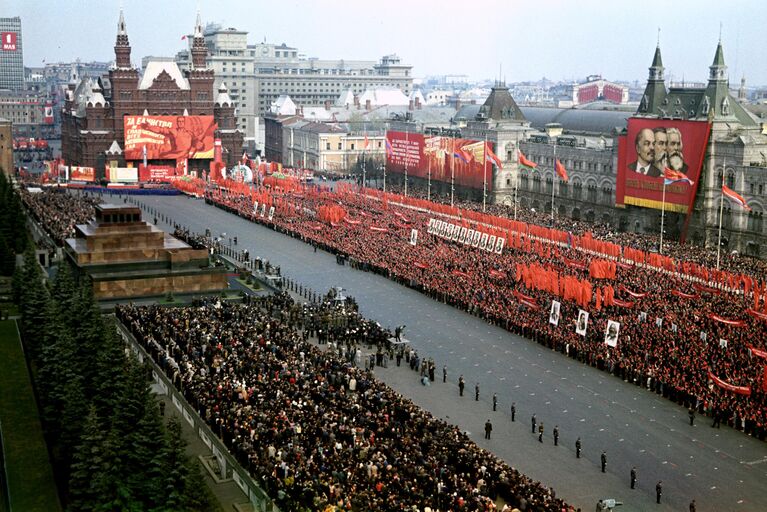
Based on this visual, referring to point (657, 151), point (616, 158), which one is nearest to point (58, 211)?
point (616, 158)

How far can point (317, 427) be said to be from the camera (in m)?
30.5

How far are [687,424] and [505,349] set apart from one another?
1192 centimetres

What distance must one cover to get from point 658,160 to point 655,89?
1465 centimetres

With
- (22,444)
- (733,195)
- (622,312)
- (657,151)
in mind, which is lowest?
(22,444)

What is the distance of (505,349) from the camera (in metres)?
45.5

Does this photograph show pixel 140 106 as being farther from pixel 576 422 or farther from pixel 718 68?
pixel 576 422

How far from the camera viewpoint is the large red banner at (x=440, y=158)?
9888 cm

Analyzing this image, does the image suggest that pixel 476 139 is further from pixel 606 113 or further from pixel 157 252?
pixel 157 252

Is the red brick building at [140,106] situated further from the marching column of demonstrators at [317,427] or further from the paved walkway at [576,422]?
the marching column of demonstrators at [317,427]

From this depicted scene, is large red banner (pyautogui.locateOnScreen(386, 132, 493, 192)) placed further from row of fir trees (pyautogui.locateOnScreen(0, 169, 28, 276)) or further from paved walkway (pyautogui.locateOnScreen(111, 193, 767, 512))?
paved walkway (pyautogui.locateOnScreen(111, 193, 767, 512))

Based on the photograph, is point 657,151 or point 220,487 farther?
point 657,151

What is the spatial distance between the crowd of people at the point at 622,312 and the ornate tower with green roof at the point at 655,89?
28.3 meters

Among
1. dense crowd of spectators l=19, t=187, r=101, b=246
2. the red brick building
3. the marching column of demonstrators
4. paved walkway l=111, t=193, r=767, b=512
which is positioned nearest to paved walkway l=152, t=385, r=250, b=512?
the marching column of demonstrators

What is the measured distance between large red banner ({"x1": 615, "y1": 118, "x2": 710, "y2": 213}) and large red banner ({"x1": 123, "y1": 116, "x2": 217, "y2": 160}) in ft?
200
